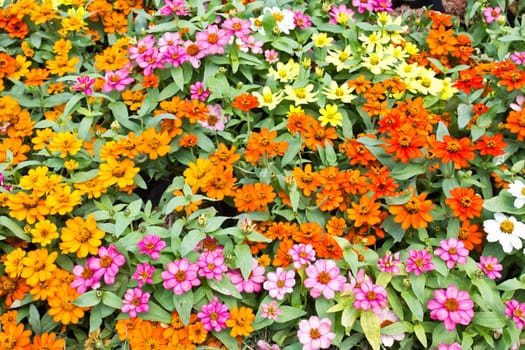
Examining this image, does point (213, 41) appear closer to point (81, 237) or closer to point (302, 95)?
point (302, 95)

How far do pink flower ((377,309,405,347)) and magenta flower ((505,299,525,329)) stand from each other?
41 cm

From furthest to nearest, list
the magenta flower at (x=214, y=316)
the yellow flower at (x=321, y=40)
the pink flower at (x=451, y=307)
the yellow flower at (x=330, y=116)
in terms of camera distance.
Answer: the yellow flower at (x=321, y=40) → the yellow flower at (x=330, y=116) → the magenta flower at (x=214, y=316) → the pink flower at (x=451, y=307)

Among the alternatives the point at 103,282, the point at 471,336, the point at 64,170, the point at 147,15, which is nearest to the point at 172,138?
the point at 64,170

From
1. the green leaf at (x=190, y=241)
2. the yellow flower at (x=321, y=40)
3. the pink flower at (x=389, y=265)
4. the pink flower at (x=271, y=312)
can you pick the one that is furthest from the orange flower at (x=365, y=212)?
the yellow flower at (x=321, y=40)

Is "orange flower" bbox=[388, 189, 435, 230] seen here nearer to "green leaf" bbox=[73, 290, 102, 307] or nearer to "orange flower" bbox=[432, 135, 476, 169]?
"orange flower" bbox=[432, 135, 476, 169]

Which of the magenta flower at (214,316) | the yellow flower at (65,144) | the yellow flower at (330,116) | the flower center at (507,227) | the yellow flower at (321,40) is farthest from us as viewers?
the yellow flower at (321,40)

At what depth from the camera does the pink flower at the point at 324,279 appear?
2.12m

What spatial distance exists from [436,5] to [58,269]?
10.1 feet

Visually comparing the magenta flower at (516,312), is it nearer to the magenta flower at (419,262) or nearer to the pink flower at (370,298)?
the magenta flower at (419,262)

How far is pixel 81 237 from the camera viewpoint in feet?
7.32

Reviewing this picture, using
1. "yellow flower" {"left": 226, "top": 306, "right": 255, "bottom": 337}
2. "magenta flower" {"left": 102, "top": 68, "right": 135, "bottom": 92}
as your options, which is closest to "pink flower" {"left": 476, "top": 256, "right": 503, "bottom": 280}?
"yellow flower" {"left": 226, "top": 306, "right": 255, "bottom": 337}

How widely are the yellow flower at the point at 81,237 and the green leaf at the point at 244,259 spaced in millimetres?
569

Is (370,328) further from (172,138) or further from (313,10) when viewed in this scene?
(313,10)

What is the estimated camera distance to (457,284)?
2.18m
